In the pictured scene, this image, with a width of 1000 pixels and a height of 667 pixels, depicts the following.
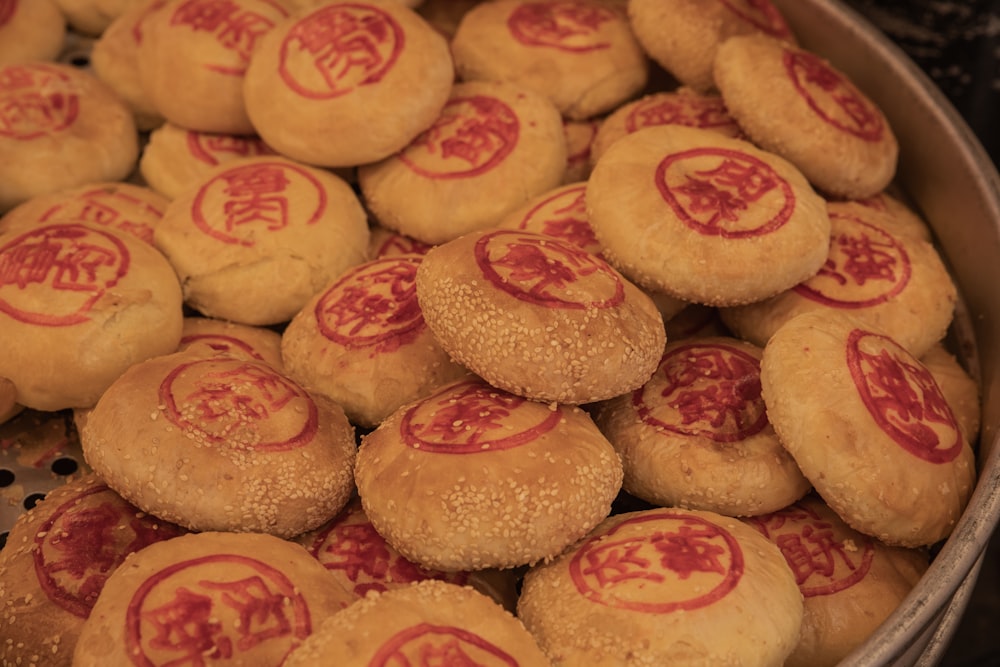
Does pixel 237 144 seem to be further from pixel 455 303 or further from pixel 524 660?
pixel 524 660

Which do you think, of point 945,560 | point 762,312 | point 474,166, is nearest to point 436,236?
point 474,166

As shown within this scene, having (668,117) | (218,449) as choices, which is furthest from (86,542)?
(668,117)

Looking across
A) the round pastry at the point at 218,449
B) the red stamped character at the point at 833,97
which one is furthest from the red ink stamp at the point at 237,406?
the red stamped character at the point at 833,97

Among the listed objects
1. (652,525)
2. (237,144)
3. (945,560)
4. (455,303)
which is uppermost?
(945,560)

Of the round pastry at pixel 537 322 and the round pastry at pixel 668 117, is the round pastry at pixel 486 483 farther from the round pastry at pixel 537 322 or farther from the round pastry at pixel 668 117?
the round pastry at pixel 668 117

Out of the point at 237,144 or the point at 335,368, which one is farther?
the point at 237,144

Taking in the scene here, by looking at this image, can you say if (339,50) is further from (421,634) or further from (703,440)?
(421,634)
